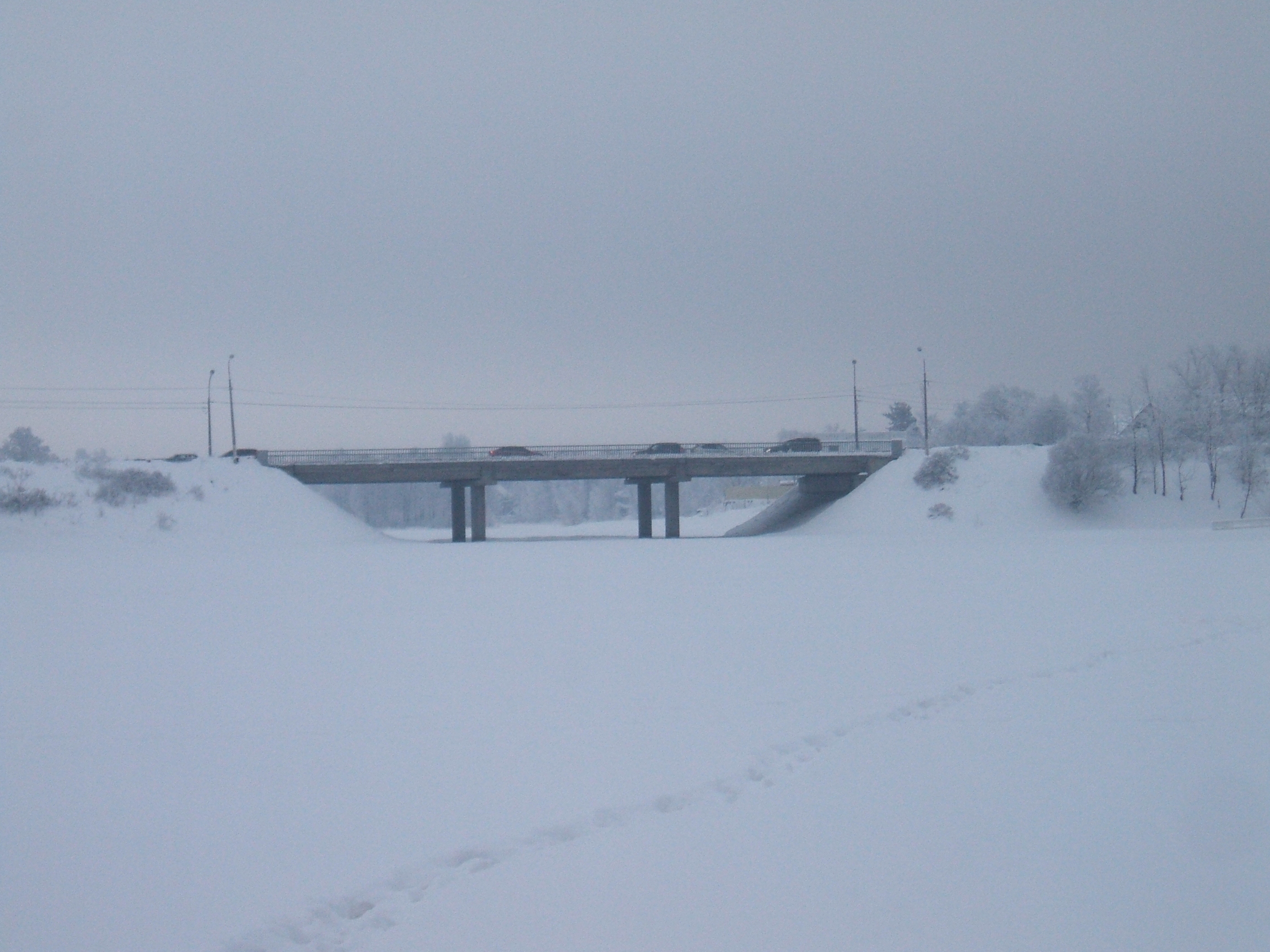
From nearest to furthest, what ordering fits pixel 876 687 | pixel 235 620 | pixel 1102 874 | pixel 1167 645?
pixel 1102 874, pixel 876 687, pixel 1167 645, pixel 235 620

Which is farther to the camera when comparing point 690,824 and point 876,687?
point 876,687

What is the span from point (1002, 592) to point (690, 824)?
62.9 ft

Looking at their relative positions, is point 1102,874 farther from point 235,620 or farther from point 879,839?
point 235,620

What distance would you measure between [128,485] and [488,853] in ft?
188

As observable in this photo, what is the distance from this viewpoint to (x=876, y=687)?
15117 mm

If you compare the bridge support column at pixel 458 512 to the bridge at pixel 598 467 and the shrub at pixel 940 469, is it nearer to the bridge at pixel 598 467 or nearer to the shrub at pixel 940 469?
the bridge at pixel 598 467

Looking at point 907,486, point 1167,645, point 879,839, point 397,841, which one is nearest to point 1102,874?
point 879,839

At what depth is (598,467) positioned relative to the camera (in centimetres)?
6781

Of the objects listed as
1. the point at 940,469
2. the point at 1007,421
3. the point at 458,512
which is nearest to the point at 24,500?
the point at 458,512

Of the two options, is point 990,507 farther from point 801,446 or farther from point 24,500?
point 24,500

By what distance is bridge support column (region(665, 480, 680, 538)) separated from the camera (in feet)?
229

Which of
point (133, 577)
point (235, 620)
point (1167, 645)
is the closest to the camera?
point (1167, 645)

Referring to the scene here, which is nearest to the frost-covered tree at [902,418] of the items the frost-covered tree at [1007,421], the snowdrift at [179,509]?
the frost-covered tree at [1007,421]

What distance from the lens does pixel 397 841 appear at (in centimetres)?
901
